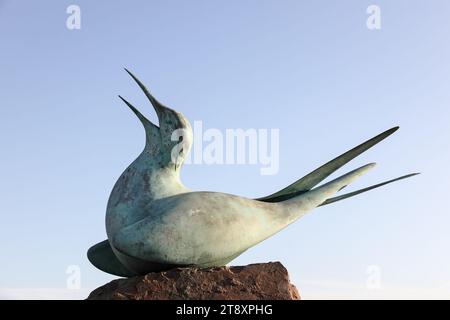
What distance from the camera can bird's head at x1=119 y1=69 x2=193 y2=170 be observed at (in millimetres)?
6551

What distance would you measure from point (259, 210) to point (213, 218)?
638 millimetres

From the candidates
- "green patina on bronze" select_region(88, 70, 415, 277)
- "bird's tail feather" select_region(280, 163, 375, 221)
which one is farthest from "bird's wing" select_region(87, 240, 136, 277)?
"bird's tail feather" select_region(280, 163, 375, 221)

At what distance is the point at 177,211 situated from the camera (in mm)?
5895

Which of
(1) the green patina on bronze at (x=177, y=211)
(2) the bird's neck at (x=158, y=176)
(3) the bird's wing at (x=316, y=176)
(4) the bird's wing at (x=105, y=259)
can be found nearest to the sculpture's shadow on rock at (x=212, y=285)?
(1) the green patina on bronze at (x=177, y=211)

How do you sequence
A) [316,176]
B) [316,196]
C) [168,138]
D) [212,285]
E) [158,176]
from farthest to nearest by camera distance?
[316,176] → [316,196] → [168,138] → [158,176] → [212,285]

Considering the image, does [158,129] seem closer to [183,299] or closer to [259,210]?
[259,210]

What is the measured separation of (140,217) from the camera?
240 inches

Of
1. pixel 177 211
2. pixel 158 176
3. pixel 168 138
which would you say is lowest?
pixel 177 211

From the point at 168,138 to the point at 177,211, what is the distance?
1.04 m

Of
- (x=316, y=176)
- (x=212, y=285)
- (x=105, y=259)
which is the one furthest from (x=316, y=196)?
(x=105, y=259)

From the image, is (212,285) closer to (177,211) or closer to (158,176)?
(177,211)

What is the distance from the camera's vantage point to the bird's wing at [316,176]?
23.4ft

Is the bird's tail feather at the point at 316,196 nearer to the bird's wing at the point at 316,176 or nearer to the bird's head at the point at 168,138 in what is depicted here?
the bird's wing at the point at 316,176
